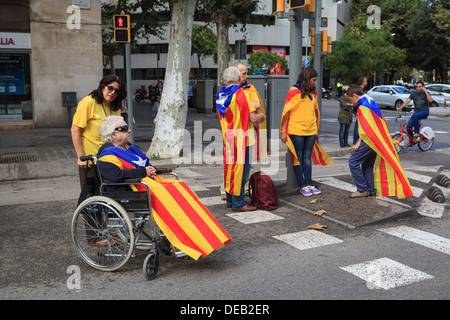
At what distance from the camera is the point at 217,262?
16.1 feet

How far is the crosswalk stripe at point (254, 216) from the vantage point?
21.2 feet

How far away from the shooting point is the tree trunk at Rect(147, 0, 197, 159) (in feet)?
37.2

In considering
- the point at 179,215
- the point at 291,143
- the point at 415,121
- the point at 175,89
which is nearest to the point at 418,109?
the point at 415,121

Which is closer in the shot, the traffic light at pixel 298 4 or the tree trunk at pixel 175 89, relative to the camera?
the traffic light at pixel 298 4

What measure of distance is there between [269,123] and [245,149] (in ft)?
17.1

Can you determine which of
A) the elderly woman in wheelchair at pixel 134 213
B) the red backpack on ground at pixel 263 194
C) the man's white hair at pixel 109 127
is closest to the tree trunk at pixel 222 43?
the red backpack on ground at pixel 263 194

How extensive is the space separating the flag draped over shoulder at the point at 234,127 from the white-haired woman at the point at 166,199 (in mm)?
2004

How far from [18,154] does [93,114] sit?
7.37 m

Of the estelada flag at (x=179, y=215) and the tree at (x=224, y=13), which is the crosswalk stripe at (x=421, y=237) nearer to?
the estelada flag at (x=179, y=215)

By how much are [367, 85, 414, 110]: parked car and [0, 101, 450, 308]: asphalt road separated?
24.2m

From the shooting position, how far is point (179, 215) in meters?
4.43

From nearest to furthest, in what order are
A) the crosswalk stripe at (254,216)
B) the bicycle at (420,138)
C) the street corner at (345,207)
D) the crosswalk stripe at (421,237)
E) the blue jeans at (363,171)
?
the crosswalk stripe at (421,237) → the street corner at (345,207) → the crosswalk stripe at (254,216) → the blue jeans at (363,171) → the bicycle at (420,138)

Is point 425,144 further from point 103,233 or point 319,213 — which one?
point 103,233
